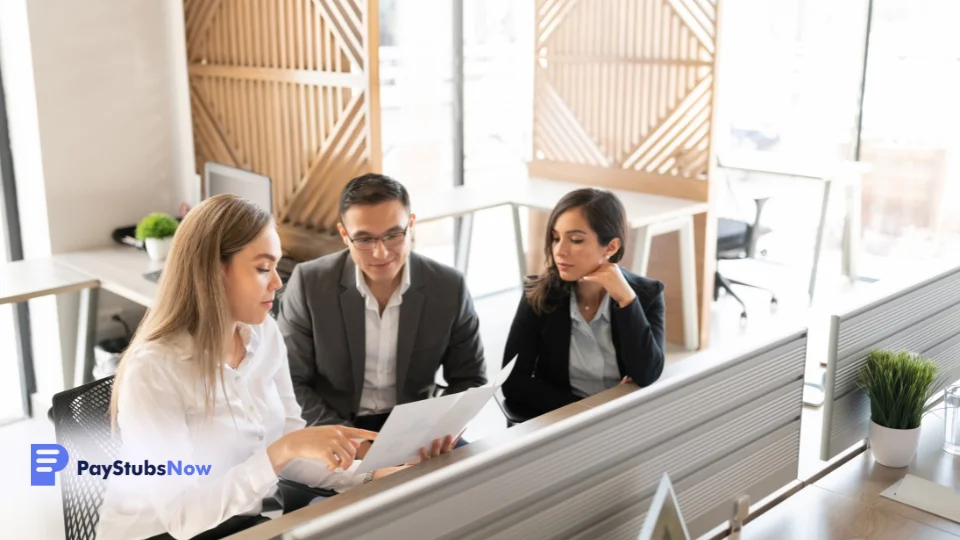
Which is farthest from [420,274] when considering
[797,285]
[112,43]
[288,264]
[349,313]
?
[797,285]

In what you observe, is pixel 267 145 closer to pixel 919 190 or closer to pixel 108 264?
pixel 108 264

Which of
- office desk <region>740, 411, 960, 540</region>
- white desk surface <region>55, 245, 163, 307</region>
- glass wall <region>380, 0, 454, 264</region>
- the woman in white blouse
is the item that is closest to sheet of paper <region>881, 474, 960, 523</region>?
office desk <region>740, 411, 960, 540</region>

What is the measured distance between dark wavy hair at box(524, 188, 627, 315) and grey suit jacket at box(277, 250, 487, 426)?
0.23 m

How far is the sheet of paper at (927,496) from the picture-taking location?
1708 millimetres

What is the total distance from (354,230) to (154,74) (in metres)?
2.27

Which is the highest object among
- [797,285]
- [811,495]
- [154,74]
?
[154,74]

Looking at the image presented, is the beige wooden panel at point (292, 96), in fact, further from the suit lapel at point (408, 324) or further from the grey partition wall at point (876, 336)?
the grey partition wall at point (876, 336)

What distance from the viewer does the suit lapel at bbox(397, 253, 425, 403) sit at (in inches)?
92.8

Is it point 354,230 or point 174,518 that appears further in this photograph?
point 354,230

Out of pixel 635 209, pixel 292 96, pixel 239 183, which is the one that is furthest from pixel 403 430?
pixel 635 209

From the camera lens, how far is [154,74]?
404cm

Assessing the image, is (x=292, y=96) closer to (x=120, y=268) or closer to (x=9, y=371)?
(x=120, y=268)

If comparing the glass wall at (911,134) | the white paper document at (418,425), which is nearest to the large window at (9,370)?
the white paper document at (418,425)

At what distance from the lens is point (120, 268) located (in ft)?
11.8
